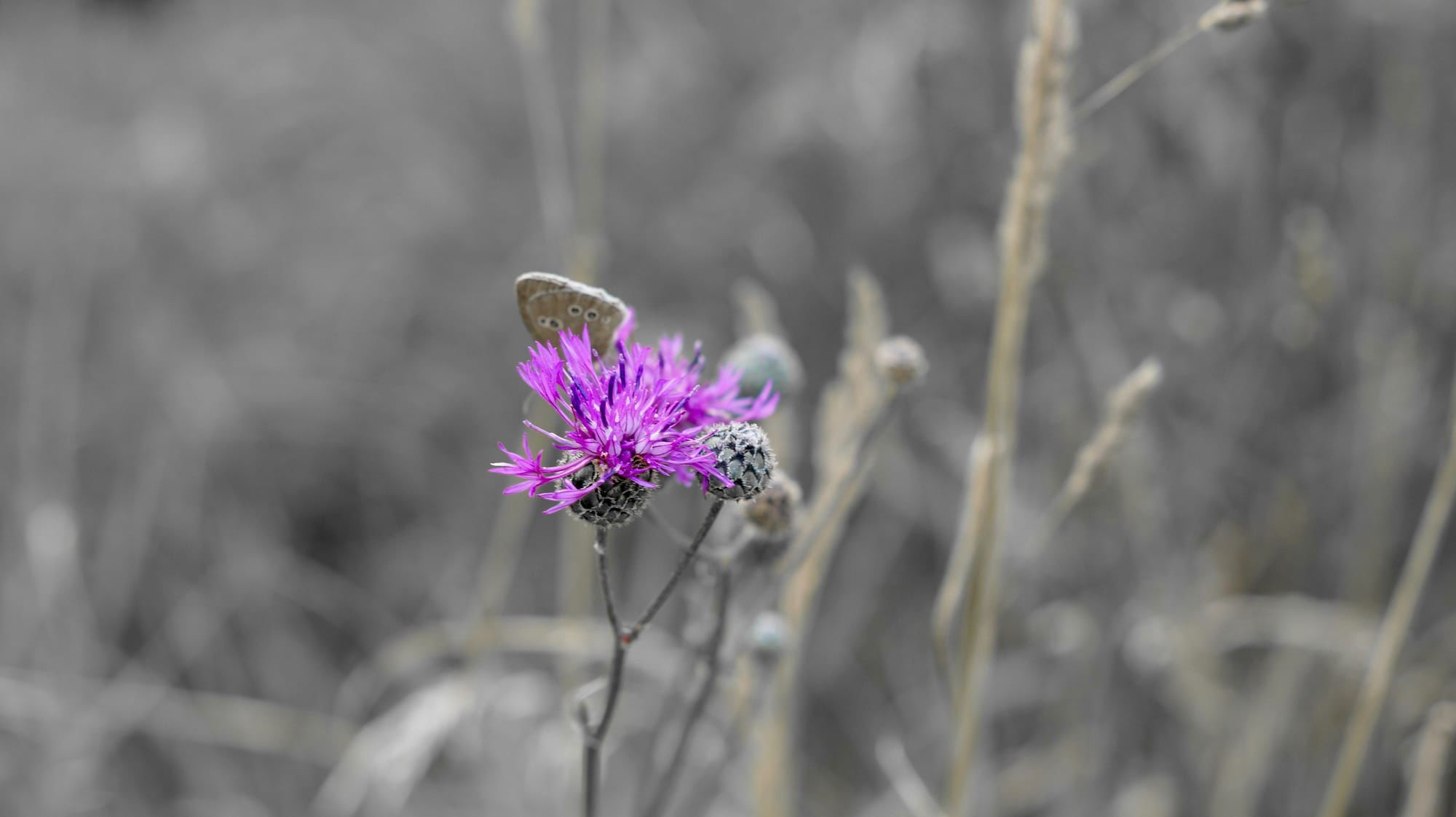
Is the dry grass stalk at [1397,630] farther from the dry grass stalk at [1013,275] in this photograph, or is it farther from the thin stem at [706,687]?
the thin stem at [706,687]

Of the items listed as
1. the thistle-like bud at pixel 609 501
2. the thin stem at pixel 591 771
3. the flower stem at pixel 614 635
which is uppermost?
the thistle-like bud at pixel 609 501

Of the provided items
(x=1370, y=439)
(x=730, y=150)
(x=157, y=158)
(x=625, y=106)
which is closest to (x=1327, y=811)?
(x=1370, y=439)

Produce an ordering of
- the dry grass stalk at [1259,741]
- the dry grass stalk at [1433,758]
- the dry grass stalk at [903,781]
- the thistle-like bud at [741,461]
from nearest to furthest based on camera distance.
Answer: the thistle-like bud at [741,461]
the dry grass stalk at [1433,758]
the dry grass stalk at [903,781]
the dry grass stalk at [1259,741]

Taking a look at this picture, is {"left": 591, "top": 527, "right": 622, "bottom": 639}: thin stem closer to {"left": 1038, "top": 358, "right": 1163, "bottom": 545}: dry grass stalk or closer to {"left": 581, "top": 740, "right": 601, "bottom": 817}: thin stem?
{"left": 581, "top": 740, "right": 601, "bottom": 817}: thin stem

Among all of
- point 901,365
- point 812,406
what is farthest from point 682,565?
point 812,406

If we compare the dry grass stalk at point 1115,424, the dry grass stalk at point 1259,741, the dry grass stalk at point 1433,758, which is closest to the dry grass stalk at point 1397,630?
the dry grass stalk at point 1433,758

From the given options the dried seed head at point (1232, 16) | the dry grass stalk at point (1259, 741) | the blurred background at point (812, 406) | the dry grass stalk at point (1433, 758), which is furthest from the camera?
the blurred background at point (812, 406)

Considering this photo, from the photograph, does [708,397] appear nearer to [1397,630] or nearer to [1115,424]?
[1115,424]
